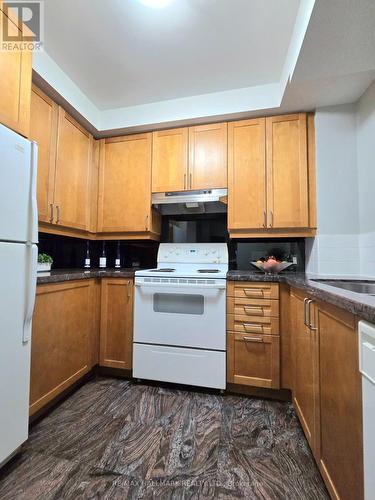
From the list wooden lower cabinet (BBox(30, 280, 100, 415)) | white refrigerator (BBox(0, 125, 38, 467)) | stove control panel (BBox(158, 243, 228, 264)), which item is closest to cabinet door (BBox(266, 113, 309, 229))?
stove control panel (BBox(158, 243, 228, 264))

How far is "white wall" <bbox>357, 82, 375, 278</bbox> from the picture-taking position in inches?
68.6

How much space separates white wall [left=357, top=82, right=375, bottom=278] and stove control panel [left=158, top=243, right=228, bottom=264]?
1.10 m

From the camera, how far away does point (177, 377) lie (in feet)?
6.31

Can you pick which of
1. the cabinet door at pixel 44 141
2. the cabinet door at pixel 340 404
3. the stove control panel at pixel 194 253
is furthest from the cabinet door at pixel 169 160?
the cabinet door at pixel 340 404

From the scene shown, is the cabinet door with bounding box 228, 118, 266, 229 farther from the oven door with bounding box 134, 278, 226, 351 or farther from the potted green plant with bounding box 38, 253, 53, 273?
the potted green plant with bounding box 38, 253, 53, 273

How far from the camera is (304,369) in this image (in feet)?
4.50

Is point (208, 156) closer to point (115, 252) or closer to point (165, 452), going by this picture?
point (115, 252)

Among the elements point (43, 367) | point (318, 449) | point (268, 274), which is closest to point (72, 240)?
point (43, 367)

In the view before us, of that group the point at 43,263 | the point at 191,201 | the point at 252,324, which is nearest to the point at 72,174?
the point at 43,263

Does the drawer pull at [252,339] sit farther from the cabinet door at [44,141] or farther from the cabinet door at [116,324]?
the cabinet door at [44,141]

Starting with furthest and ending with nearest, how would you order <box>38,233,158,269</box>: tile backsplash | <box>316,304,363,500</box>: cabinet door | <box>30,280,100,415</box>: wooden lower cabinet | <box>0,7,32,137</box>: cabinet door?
<box>38,233,158,269</box>: tile backsplash
<box>30,280,100,415</box>: wooden lower cabinet
<box>0,7,32,137</box>: cabinet door
<box>316,304,363,500</box>: cabinet door

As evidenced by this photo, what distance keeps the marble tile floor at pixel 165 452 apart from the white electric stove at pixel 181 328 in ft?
0.63

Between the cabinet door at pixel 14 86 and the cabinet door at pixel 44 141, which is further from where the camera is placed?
the cabinet door at pixel 44 141

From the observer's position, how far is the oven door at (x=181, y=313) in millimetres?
1902
